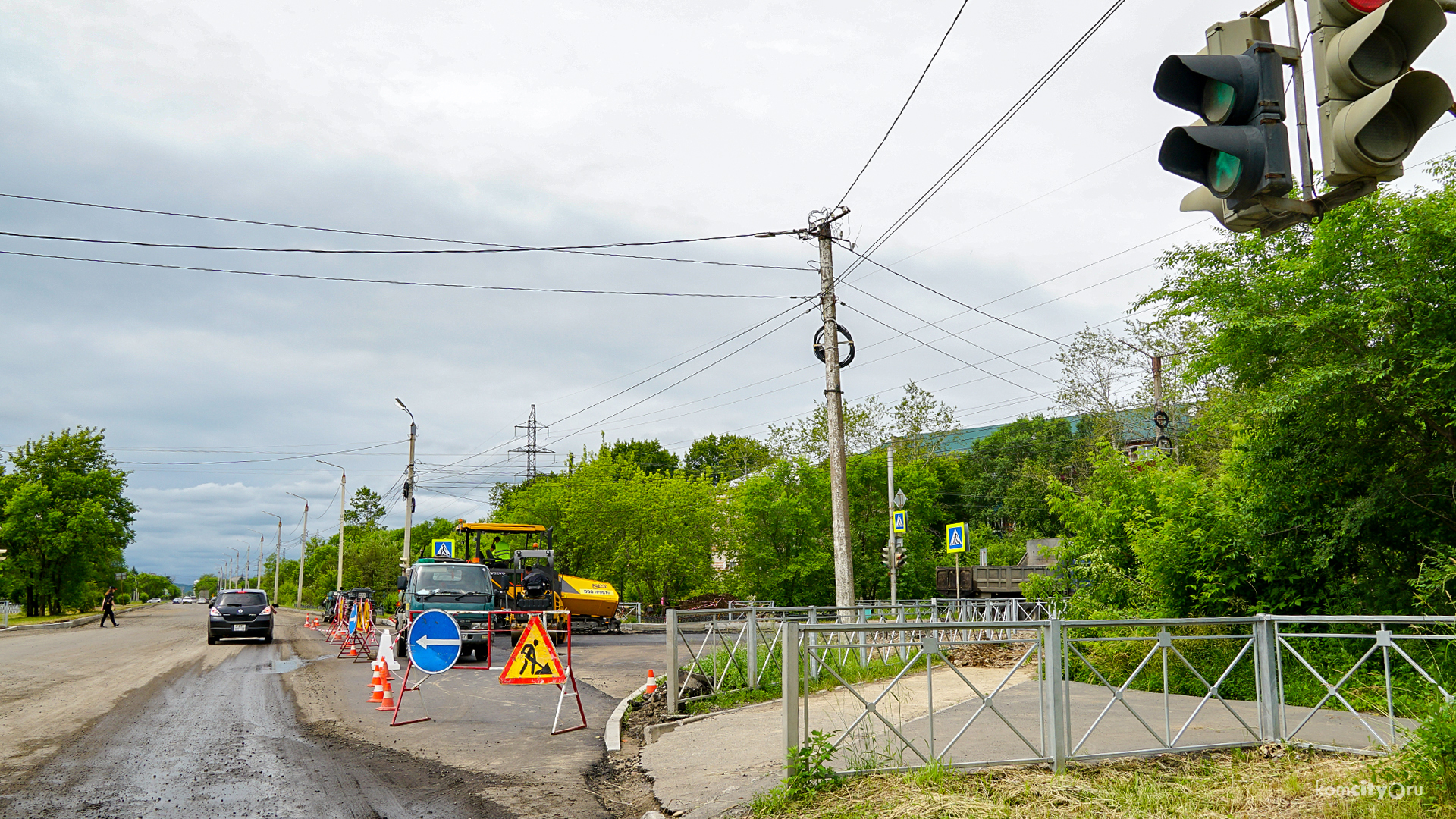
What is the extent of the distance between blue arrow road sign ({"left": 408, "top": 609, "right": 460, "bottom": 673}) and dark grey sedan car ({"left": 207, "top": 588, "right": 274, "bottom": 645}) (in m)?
14.9

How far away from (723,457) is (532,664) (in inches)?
2729

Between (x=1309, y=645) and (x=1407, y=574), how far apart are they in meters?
1.38

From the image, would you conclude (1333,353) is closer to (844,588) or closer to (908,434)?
(844,588)

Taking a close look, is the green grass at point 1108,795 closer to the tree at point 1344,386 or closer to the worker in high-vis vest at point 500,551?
the tree at point 1344,386

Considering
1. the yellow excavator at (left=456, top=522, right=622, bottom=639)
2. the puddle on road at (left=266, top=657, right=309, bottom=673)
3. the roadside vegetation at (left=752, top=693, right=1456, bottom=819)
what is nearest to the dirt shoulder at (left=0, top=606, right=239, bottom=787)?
the puddle on road at (left=266, top=657, right=309, bottom=673)

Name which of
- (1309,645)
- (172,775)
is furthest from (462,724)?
(1309,645)

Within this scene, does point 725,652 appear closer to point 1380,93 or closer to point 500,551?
point 1380,93

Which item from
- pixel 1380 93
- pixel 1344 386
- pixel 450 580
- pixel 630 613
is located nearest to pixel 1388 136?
pixel 1380 93

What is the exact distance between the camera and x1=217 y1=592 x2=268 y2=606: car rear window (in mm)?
24188

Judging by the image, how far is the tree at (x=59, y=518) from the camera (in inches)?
1757

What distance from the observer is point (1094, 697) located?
32.7 feet

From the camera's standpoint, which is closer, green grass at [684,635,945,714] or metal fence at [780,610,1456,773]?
metal fence at [780,610,1456,773]

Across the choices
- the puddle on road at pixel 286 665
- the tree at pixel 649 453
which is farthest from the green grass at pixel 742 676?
the tree at pixel 649 453

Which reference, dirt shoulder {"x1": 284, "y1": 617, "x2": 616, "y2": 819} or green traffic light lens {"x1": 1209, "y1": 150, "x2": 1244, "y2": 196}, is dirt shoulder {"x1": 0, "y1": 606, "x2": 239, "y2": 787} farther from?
green traffic light lens {"x1": 1209, "y1": 150, "x2": 1244, "y2": 196}
